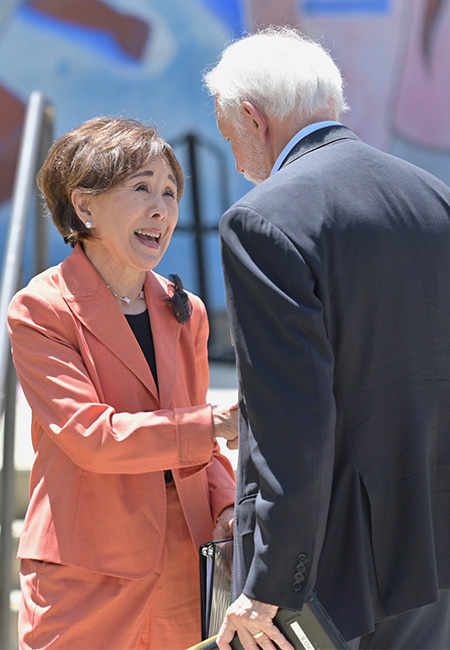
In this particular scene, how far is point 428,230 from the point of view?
5.47 feet

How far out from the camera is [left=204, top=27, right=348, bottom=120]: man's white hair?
174 cm

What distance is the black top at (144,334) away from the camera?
2146 millimetres

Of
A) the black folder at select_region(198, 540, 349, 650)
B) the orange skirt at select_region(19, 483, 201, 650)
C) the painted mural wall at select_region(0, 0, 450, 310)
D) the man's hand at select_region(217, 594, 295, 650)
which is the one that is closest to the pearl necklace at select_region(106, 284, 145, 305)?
the orange skirt at select_region(19, 483, 201, 650)

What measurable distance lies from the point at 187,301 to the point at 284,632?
983 millimetres

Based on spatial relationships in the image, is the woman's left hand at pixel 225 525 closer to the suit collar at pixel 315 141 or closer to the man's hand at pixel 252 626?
the man's hand at pixel 252 626

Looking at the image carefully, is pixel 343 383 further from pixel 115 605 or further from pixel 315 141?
pixel 115 605

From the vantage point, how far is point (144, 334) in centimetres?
217

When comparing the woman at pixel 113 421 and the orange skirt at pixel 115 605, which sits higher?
the woman at pixel 113 421

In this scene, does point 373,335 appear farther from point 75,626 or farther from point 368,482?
point 75,626

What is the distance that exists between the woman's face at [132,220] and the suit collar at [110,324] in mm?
65

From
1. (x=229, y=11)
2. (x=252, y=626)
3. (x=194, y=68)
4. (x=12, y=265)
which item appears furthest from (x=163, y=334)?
(x=229, y=11)

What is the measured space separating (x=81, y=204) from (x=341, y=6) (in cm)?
Answer: 463

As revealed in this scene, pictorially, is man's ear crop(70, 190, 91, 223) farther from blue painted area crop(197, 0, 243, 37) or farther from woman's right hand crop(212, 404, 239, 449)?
blue painted area crop(197, 0, 243, 37)

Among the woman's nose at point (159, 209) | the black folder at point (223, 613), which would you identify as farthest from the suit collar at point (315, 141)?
the black folder at point (223, 613)
